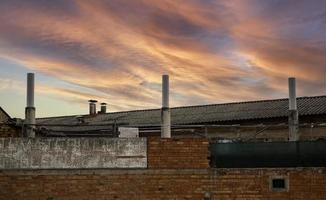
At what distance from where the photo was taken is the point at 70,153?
38.8 ft

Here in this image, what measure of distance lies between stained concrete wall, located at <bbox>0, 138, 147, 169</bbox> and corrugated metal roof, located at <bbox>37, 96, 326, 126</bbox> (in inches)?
608

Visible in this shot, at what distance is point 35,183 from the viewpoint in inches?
456

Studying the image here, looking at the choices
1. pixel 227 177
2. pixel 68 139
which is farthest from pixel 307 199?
pixel 68 139

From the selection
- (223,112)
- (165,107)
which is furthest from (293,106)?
(223,112)

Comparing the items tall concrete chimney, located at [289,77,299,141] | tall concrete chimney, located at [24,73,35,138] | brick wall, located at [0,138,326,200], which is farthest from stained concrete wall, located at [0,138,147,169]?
tall concrete chimney, located at [289,77,299,141]

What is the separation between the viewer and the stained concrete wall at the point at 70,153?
462 inches

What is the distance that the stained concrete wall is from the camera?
38.5 ft

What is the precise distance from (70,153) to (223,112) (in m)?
19.2

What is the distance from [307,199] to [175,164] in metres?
3.19

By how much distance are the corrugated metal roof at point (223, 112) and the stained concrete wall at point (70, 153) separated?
50.7ft

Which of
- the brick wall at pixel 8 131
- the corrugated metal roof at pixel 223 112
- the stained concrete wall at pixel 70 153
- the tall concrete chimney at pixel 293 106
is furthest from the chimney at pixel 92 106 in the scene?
the stained concrete wall at pixel 70 153

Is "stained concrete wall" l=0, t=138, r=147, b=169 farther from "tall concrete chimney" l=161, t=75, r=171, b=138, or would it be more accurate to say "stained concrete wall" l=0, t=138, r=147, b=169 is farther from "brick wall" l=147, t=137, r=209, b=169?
"tall concrete chimney" l=161, t=75, r=171, b=138

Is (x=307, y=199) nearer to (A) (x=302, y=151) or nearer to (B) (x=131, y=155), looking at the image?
(A) (x=302, y=151)

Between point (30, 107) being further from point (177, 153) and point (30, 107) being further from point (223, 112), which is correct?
point (223, 112)
